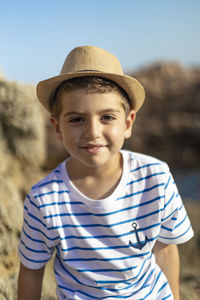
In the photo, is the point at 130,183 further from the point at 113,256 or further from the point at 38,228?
the point at 38,228

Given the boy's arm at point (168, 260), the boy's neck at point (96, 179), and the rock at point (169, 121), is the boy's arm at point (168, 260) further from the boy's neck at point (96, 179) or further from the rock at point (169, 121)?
the rock at point (169, 121)

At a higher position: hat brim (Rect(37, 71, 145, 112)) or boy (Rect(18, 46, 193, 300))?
hat brim (Rect(37, 71, 145, 112))

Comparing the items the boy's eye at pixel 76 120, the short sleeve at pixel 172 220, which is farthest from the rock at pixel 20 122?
the short sleeve at pixel 172 220

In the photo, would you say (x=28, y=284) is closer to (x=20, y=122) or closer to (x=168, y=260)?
(x=168, y=260)

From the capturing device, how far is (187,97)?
9797 millimetres

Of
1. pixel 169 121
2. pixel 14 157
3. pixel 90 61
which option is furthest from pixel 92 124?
pixel 169 121

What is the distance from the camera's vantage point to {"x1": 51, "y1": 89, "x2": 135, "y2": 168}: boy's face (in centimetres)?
120

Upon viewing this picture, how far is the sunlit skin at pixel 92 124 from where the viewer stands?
1.20 metres

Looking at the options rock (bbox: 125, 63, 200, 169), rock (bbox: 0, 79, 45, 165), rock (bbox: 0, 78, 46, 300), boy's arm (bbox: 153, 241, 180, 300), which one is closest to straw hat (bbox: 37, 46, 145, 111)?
boy's arm (bbox: 153, 241, 180, 300)

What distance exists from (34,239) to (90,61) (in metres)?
0.75

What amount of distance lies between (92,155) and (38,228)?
0.38 meters

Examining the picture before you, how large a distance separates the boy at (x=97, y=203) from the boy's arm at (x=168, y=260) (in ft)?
0.28

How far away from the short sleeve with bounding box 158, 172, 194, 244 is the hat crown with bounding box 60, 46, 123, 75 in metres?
0.51

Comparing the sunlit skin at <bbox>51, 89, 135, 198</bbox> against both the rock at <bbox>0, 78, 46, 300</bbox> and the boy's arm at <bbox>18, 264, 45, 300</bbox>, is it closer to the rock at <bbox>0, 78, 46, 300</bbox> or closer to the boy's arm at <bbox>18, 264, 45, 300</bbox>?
the boy's arm at <bbox>18, 264, 45, 300</bbox>
